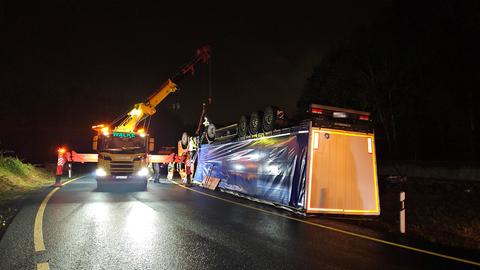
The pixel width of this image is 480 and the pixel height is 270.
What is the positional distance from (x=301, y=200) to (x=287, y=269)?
4949mm

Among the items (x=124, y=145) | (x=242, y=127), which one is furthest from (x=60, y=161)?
(x=242, y=127)

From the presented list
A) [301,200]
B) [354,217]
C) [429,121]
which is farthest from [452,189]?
[429,121]

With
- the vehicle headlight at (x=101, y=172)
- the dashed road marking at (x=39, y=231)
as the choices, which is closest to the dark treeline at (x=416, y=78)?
the vehicle headlight at (x=101, y=172)

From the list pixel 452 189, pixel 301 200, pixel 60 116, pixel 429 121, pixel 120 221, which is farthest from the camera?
pixel 60 116

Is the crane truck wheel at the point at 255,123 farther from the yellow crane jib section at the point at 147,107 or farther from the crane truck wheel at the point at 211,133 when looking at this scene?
the yellow crane jib section at the point at 147,107

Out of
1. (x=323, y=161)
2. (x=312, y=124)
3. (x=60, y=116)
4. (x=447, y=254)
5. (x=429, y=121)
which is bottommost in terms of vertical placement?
(x=447, y=254)

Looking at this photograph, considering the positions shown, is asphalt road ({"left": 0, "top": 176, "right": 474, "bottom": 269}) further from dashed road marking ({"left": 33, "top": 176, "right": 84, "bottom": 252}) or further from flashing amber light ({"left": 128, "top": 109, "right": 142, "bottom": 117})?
flashing amber light ({"left": 128, "top": 109, "right": 142, "bottom": 117})

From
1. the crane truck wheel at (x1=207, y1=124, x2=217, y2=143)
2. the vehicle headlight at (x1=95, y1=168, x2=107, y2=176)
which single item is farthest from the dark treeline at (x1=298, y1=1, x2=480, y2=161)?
the vehicle headlight at (x1=95, y1=168, x2=107, y2=176)

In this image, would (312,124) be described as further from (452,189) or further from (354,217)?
(452,189)

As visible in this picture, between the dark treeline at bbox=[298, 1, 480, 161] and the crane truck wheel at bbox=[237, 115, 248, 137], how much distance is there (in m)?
15.0

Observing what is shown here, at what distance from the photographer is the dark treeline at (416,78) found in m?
22.9

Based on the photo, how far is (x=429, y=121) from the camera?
28.9 m

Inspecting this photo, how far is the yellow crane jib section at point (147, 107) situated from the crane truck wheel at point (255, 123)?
5858 millimetres

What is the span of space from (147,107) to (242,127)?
6.30 meters
